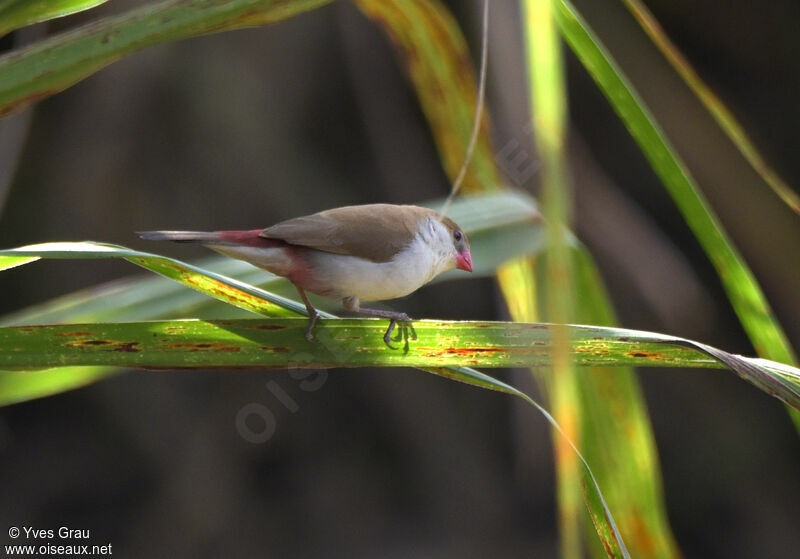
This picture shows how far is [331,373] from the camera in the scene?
349cm

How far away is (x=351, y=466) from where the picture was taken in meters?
3.65

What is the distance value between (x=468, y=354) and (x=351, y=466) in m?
→ 2.72

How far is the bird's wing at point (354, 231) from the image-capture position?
1.54 m

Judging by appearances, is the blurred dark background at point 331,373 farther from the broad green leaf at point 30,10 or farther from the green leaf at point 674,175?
the broad green leaf at point 30,10

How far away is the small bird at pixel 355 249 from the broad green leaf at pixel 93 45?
0.43 m

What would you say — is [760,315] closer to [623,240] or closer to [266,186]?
[623,240]

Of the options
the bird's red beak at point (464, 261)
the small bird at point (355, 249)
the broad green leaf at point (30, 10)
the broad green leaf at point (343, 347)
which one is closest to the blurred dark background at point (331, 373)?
the bird's red beak at point (464, 261)

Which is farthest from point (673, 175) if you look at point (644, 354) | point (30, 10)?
point (30, 10)

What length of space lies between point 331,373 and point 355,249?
1.94 m

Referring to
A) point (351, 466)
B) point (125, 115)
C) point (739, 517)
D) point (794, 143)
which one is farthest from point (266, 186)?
point (739, 517)

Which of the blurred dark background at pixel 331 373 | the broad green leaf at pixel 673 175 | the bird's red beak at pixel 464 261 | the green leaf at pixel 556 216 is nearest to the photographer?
the green leaf at pixel 556 216

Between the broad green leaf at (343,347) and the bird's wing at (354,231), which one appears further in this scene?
the bird's wing at (354,231)

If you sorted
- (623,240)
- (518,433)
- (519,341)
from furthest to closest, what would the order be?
1. (518,433)
2. (623,240)
3. (519,341)

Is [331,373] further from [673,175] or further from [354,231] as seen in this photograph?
[673,175]
